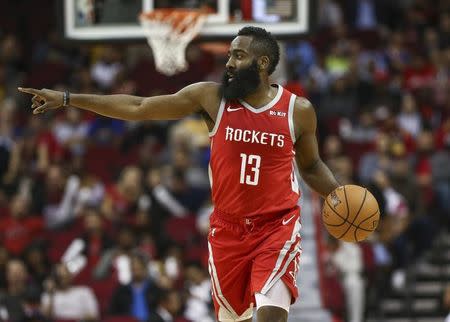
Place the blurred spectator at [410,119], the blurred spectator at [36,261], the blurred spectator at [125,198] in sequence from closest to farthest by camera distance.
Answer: the blurred spectator at [36,261] → the blurred spectator at [125,198] → the blurred spectator at [410,119]

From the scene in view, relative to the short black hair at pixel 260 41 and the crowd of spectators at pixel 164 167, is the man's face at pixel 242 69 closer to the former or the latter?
the short black hair at pixel 260 41

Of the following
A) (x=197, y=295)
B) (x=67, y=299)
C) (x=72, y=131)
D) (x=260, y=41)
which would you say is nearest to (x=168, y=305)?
(x=197, y=295)

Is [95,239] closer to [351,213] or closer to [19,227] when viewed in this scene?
[19,227]

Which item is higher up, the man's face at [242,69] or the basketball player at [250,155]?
the man's face at [242,69]

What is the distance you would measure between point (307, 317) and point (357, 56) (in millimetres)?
7328

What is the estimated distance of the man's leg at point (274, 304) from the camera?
6465 mm

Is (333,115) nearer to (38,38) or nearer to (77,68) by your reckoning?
(77,68)

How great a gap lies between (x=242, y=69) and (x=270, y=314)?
1487 millimetres

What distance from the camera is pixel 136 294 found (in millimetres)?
12039

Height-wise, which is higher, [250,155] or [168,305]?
[250,155]

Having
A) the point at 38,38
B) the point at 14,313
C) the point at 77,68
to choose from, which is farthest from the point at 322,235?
the point at 38,38

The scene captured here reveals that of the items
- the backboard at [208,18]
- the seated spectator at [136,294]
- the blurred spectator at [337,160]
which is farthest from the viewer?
the blurred spectator at [337,160]

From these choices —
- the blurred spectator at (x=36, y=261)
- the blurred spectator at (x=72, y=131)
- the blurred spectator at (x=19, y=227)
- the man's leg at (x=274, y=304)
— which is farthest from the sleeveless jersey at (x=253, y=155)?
the blurred spectator at (x=72, y=131)

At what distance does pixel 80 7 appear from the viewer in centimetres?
1080
